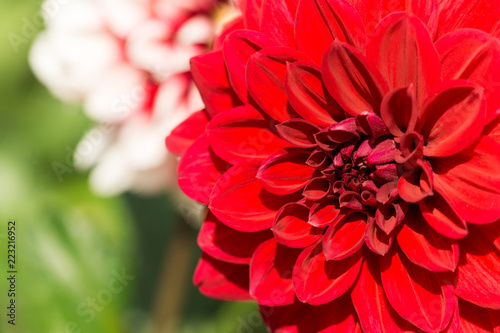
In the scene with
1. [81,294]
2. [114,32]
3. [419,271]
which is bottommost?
[81,294]

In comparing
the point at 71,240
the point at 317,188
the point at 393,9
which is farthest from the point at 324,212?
the point at 71,240

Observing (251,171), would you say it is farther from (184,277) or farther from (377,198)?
(184,277)

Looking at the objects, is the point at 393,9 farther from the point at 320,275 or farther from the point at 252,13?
the point at 320,275

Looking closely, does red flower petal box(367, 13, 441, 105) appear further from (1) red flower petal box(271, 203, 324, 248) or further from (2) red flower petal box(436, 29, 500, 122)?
(1) red flower petal box(271, 203, 324, 248)

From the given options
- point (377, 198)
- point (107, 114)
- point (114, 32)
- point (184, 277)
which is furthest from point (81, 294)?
point (377, 198)

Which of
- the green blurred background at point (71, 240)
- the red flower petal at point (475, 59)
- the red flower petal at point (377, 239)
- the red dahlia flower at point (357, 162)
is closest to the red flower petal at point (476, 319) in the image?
the red dahlia flower at point (357, 162)

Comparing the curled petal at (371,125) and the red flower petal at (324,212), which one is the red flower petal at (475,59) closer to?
the curled petal at (371,125)
